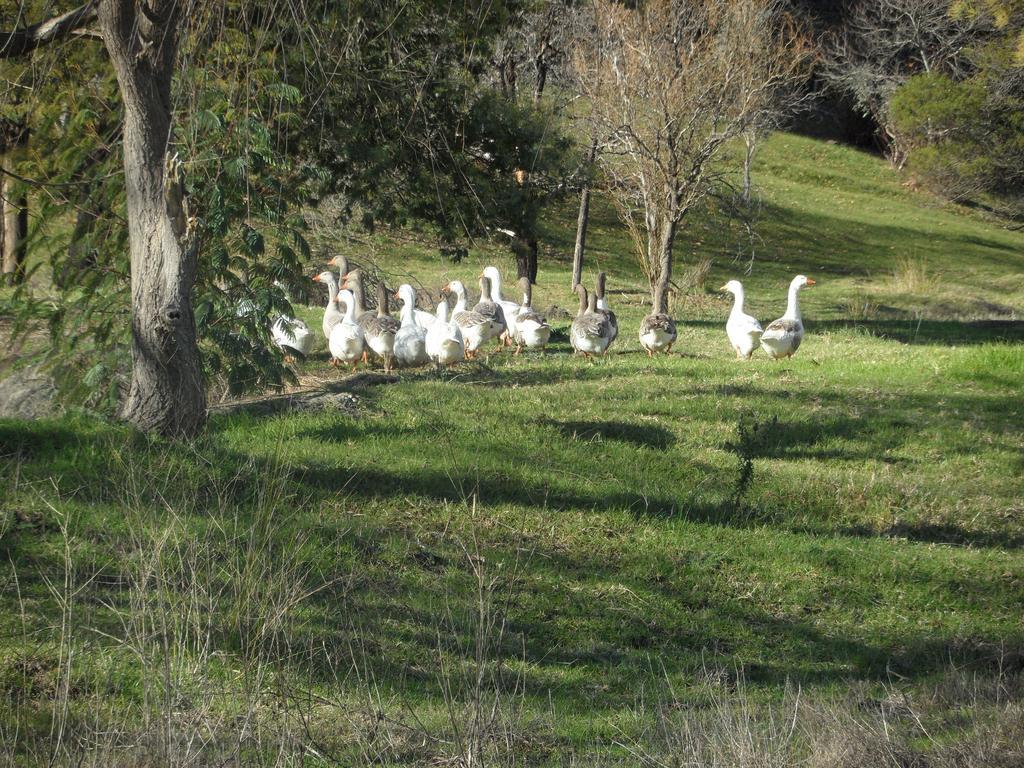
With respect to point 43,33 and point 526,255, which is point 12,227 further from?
point 43,33

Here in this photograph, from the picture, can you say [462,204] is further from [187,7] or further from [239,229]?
[187,7]

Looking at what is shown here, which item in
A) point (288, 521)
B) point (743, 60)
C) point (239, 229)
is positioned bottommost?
point (288, 521)

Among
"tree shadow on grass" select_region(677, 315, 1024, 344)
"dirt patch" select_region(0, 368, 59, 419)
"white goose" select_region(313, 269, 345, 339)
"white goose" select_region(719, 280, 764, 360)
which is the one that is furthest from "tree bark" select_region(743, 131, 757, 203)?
"dirt patch" select_region(0, 368, 59, 419)

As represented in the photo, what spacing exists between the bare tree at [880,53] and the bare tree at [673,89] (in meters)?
24.0

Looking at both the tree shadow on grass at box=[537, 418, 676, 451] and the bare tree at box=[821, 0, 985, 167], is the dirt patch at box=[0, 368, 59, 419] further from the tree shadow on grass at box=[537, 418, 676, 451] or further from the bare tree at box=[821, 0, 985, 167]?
the bare tree at box=[821, 0, 985, 167]

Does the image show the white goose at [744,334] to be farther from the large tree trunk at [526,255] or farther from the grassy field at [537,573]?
the large tree trunk at [526,255]

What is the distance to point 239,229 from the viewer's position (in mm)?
10758

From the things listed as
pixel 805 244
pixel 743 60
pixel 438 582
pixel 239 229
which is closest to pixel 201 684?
pixel 438 582

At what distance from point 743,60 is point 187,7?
49.5 feet

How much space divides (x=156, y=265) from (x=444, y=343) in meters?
5.56

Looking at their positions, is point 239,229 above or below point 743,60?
below

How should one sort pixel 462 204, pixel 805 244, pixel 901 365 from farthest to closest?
pixel 805 244
pixel 462 204
pixel 901 365

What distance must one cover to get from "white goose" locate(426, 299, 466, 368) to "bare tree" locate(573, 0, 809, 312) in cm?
582

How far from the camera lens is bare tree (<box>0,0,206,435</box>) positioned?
7.86 meters
